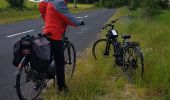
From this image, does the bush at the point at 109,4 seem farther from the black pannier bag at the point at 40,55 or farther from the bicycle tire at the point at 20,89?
the black pannier bag at the point at 40,55

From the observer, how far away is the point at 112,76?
937 centimetres

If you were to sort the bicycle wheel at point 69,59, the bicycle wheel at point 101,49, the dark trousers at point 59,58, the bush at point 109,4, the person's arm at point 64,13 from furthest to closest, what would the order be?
the bush at point 109,4 → the bicycle wheel at point 101,49 → the bicycle wheel at point 69,59 → the dark trousers at point 59,58 → the person's arm at point 64,13

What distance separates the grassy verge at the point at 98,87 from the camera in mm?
7411

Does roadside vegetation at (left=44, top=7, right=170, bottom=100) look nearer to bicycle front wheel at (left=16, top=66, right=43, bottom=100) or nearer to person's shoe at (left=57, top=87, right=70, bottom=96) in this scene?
person's shoe at (left=57, top=87, right=70, bottom=96)

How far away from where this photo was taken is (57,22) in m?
7.30

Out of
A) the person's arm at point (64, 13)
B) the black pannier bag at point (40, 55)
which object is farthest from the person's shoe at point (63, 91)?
the person's arm at point (64, 13)

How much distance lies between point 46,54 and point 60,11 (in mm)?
761

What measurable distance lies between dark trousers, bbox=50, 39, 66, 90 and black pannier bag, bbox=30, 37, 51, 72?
0.25 m

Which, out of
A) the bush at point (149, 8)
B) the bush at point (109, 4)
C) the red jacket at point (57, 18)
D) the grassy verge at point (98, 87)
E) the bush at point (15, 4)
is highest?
the red jacket at point (57, 18)

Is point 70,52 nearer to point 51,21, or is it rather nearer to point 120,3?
point 51,21

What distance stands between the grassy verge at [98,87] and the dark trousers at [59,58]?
24 centimetres

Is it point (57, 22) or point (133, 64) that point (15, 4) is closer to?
point (133, 64)

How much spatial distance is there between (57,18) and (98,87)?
156cm

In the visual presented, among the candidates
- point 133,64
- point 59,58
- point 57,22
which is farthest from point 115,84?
point 57,22
